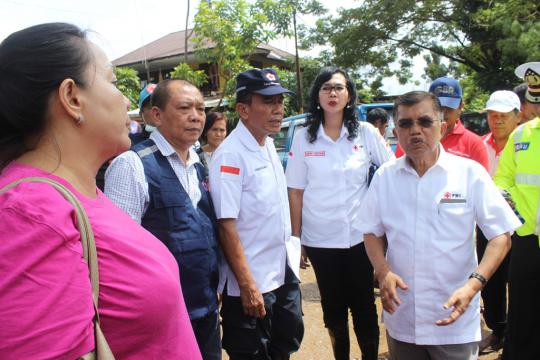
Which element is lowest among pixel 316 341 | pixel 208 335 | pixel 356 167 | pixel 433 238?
pixel 316 341

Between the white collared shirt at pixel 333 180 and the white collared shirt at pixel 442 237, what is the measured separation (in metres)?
0.81

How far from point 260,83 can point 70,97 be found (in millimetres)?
1628

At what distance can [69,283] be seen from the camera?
85 centimetres

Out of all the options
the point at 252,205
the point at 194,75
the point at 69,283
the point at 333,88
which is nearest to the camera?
the point at 69,283

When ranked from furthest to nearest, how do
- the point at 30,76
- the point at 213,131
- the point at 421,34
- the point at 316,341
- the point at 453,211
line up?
the point at 421,34
the point at 213,131
the point at 316,341
the point at 453,211
the point at 30,76

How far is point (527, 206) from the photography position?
→ 248 cm

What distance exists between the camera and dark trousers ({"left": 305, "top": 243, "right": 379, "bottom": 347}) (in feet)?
9.37

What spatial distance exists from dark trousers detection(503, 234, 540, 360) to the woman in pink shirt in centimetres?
213

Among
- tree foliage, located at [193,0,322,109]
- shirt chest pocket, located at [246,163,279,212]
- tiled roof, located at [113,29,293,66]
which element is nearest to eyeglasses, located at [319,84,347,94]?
shirt chest pocket, located at [246,163,279,212]

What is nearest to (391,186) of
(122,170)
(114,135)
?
(122,170)

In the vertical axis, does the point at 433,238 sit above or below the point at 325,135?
below

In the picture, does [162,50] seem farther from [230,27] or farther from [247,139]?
[247,139]

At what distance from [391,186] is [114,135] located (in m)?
1.39

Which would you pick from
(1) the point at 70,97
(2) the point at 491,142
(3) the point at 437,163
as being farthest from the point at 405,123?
(2) the point at 491,142
